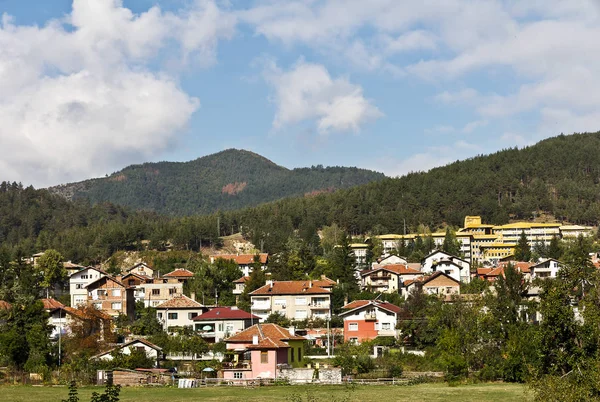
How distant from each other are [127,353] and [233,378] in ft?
29.4

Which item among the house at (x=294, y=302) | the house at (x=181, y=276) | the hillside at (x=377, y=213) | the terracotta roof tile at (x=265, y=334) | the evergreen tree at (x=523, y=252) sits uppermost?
the hillside at (x=377, y=213)

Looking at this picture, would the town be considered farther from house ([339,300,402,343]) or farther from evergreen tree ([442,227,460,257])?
evergreen tree ([442,227,460,257])

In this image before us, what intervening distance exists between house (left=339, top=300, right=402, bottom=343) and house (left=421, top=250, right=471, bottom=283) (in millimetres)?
28452

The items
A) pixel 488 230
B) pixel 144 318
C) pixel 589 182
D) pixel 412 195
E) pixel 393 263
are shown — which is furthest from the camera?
pixel 589 182

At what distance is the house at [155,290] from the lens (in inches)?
3590

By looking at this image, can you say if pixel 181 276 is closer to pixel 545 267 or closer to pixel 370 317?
pixel 370 317

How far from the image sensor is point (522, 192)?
182 m

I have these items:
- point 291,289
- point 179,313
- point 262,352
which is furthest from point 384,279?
point 262,352

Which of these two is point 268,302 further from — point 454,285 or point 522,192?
point 522,192

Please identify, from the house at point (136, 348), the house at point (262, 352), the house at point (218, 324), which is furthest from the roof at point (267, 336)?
the house at point (218, 324)

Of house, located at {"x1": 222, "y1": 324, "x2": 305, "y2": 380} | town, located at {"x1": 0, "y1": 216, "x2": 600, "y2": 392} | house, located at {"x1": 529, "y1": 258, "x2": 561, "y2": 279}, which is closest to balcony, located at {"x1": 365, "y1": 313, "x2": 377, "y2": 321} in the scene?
town, located at {"x1": 0, "y1": 216, "x2": 600, "y2": 392}

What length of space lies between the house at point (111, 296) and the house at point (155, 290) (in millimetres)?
5061

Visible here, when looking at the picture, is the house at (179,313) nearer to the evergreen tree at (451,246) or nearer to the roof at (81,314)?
the roof at (81,314)

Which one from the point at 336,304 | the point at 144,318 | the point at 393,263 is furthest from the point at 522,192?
the point at 144,318
